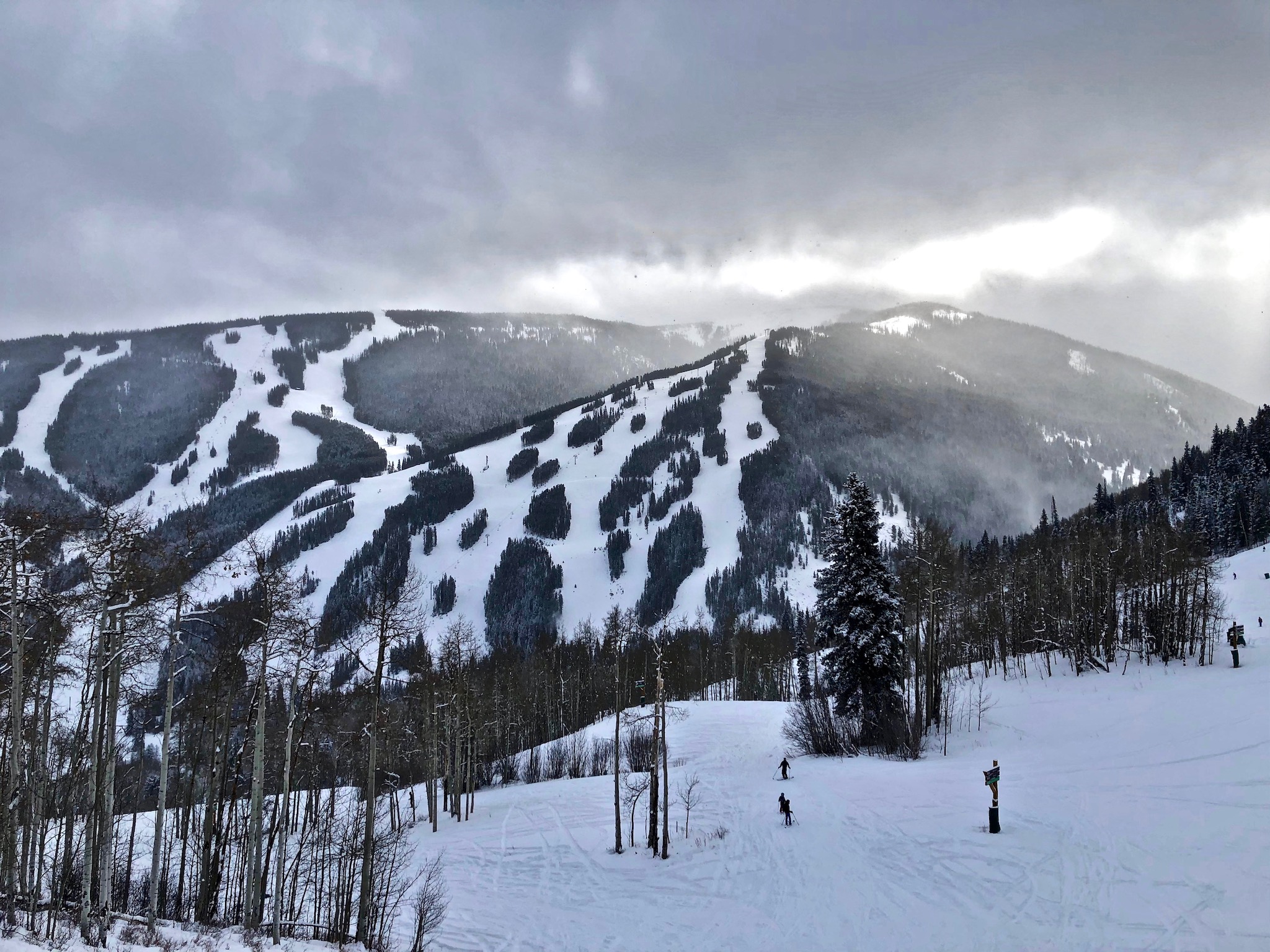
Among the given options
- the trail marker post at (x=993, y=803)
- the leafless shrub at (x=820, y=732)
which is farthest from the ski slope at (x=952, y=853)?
the leafless shrub at (x=820, y=732)

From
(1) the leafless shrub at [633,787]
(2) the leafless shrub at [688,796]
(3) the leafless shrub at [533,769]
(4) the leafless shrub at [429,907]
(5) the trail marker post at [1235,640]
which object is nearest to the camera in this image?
(4) the leafless shrub at [429,907]

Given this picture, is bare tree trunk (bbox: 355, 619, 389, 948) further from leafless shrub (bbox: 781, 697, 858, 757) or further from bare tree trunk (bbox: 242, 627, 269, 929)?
leafless shrub (bbox: 781, 697, 858, 757)

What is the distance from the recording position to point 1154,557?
5478cm

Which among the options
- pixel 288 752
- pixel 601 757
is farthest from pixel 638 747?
pixel 288 752

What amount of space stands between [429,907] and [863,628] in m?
25.1

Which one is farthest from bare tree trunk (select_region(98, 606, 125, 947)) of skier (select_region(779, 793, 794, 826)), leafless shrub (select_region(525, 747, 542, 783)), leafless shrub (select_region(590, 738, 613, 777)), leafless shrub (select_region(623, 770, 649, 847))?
leafless shrub (select_region(590, 738, 613, 777))

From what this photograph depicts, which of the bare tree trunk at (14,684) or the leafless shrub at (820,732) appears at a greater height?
the bare tree trunk at (14,684)

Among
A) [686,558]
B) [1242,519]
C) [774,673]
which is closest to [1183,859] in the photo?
[774,673]

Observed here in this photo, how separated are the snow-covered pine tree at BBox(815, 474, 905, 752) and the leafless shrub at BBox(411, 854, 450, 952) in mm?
21555

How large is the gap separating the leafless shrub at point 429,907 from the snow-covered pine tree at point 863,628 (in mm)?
→ 21555

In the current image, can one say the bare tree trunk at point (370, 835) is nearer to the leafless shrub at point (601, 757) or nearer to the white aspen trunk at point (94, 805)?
the white aspen trunk at point (94, 805)

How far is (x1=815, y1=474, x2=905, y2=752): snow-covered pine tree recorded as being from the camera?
35.9 meters

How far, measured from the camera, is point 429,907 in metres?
18.7

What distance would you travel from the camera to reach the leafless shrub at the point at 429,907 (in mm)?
18300
